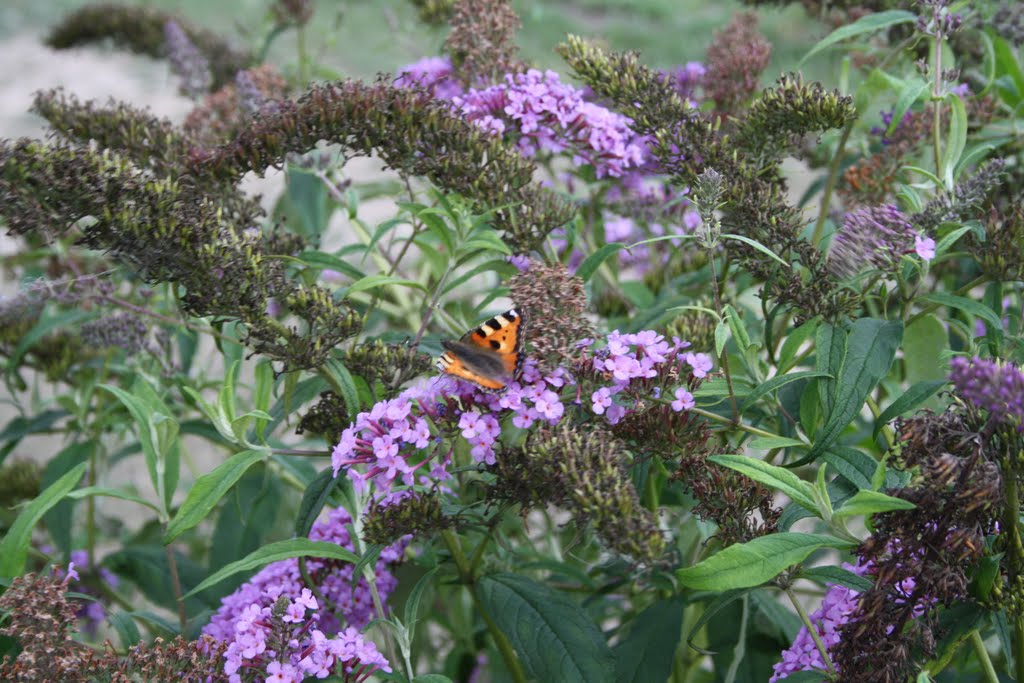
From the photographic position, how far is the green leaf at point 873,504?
102 cm

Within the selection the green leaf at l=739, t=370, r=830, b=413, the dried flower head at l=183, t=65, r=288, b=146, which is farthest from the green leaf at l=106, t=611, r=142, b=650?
the green leaf at l=739, t=370, r=830, b=413

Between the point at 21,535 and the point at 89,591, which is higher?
the point at 21,535

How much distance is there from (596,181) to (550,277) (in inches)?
29.3

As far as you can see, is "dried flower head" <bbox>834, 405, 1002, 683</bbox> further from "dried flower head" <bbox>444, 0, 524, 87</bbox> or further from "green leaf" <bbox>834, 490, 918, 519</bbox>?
"dried flower head" <bbox>444, 0, 524, 87</bbox>

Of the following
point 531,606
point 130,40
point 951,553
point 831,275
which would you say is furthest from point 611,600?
point 130,40

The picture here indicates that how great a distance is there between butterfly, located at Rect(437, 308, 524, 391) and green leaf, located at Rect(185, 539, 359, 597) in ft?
1.09

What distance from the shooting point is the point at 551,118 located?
1716mm

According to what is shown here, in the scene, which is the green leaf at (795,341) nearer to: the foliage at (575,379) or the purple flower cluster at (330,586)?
the foliage at (575,379)

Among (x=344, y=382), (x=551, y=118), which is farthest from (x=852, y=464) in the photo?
(x=551, y=118)

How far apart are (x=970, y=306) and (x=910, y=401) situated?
0.63ft

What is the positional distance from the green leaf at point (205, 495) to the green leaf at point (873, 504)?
0.77m

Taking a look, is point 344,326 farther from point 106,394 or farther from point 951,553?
point 106,394

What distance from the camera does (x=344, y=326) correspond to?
4.52 feet

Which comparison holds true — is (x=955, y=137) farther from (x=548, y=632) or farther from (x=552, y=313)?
(x=548, y=632)
